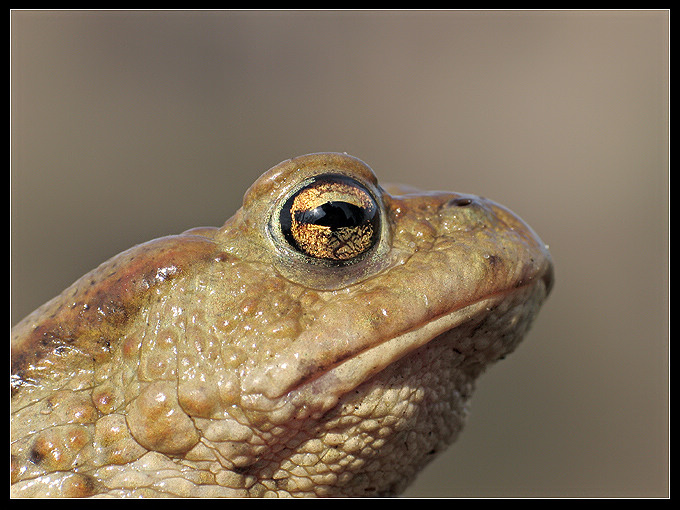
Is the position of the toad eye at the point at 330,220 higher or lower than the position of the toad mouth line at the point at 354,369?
higher

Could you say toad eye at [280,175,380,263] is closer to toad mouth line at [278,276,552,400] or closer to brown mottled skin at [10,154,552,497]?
brown mottled skin at [10,154,552,497]

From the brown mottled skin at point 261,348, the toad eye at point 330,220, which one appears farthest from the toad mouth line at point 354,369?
the toad eye at point 330,220

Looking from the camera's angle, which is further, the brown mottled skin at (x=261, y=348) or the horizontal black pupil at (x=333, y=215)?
the horizontal black pupil at (x=333, y=215)

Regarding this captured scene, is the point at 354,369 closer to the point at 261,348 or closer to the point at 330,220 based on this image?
the point at 261,348

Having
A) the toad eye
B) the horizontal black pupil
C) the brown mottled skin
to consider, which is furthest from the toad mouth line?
the horizontal black pupil

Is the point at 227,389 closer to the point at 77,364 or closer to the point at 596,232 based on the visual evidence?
the point at 77,364

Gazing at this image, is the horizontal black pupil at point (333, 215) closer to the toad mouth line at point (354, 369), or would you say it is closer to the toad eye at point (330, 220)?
the toad eye at point (330, 220)

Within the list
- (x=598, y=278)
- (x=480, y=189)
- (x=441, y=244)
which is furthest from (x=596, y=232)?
(x=441, y=244)
